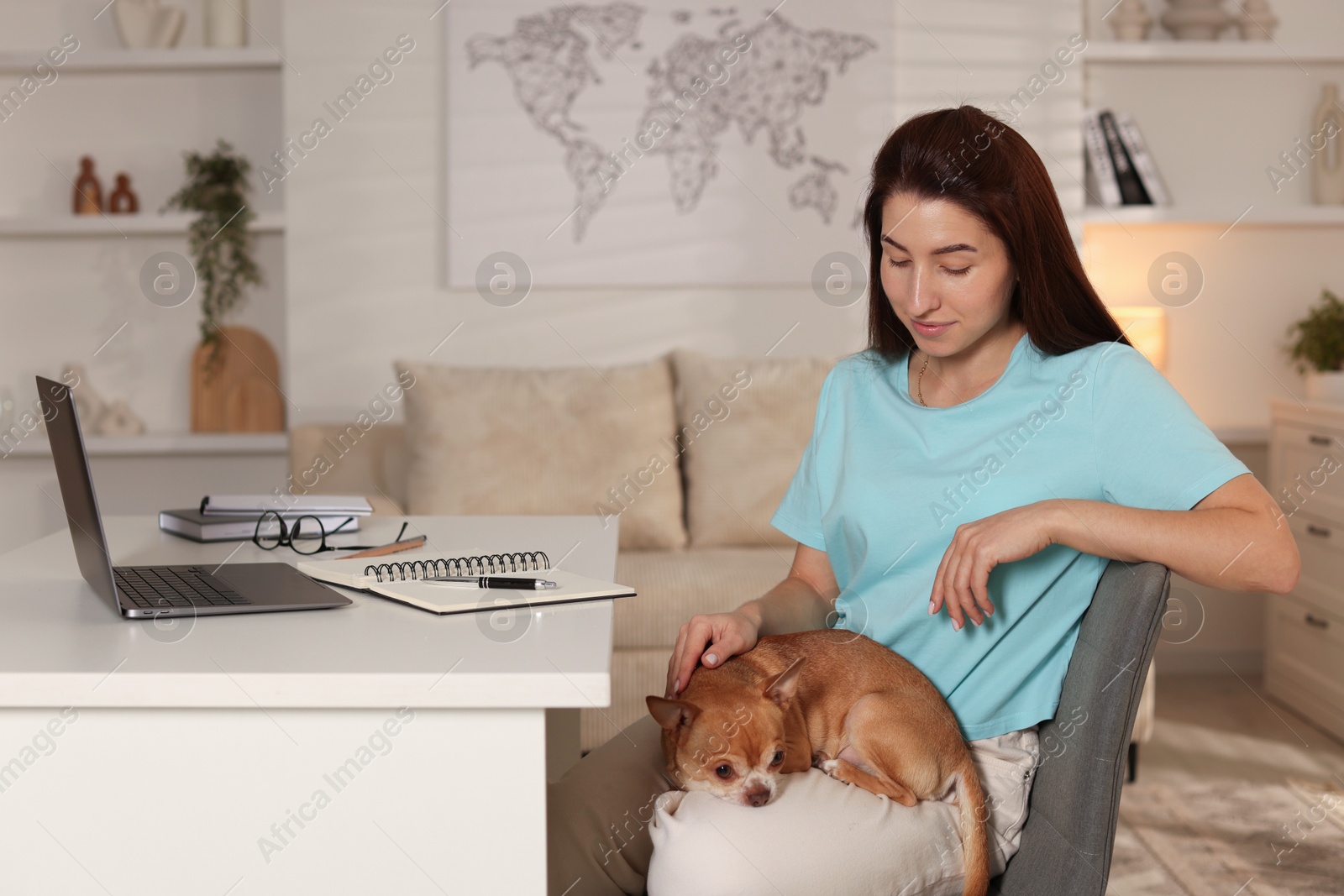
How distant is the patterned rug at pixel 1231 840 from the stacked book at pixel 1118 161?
1.74m

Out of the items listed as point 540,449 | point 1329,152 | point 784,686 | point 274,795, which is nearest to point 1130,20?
point 1329,152

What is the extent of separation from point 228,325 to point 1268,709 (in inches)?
130

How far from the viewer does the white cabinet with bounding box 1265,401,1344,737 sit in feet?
9.79

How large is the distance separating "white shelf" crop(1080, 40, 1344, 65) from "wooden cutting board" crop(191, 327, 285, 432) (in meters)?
2.69

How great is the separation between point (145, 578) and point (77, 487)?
0.18m

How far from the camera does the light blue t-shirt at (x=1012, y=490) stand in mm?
1158

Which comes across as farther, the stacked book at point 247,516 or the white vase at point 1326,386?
the white vase at point 1326,386

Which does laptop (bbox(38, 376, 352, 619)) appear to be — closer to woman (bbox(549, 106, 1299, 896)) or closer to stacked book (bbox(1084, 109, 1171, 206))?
A: woman (bbox(549, 106, 1299, 896))

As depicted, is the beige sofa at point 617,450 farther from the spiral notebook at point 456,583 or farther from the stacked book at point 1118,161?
the spiral notebook at point 456,583

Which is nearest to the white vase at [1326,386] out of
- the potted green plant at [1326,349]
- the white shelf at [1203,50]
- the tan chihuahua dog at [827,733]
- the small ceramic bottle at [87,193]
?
the potted green plant at [1326,349]

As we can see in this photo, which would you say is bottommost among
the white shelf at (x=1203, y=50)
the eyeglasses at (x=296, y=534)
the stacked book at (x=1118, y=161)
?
the eyeglasses at (x=296, y=534)

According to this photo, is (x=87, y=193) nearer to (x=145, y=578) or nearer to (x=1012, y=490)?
(x=145, y=578)

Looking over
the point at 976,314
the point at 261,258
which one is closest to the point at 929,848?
the point at 976,314

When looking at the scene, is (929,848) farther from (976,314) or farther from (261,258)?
(261,258)
